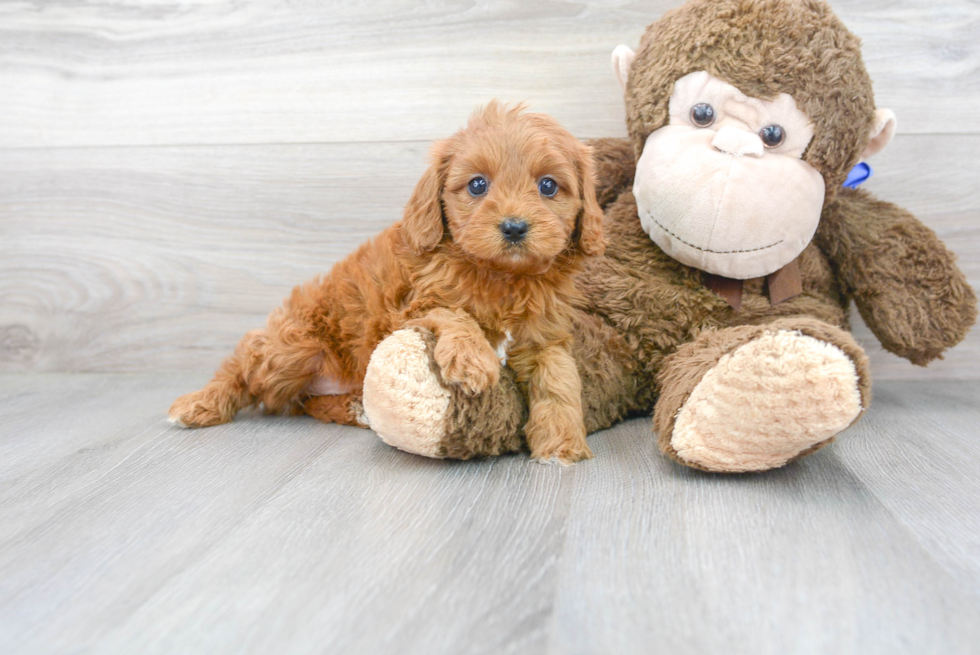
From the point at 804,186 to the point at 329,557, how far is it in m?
1.07

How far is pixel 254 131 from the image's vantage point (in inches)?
74.3

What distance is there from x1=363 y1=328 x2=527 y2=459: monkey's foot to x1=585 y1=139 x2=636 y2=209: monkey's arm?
629 millimetres

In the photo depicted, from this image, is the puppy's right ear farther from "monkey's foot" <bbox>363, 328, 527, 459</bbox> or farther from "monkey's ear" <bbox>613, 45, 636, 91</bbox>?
"monkey's ear" <bbox>613, 45, 636, 91</bbox>

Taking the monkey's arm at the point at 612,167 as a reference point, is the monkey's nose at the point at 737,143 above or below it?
above

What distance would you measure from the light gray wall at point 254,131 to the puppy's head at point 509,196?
24.9 inches

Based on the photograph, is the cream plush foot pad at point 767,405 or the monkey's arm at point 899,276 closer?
the cream plush foot pad at point 767,405

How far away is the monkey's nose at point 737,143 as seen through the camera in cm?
131

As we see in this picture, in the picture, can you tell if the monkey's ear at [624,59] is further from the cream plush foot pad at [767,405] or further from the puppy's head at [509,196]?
the cream plush foot pad at [767,405]

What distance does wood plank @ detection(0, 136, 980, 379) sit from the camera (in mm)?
1779

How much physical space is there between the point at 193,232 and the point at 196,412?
0.67 m

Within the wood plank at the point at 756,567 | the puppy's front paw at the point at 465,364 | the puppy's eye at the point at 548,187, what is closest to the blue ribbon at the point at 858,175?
the wood plank at the point at 756,567

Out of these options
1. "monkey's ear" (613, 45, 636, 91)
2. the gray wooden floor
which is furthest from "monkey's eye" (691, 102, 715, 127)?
the gray wooden floor

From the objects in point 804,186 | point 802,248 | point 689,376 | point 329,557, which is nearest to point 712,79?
point 804,186

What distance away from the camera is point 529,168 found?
45.6 inches
